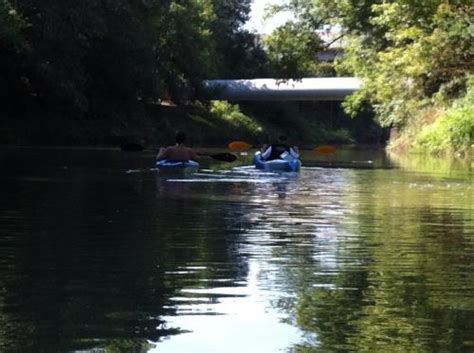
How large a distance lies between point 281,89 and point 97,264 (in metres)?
58.2

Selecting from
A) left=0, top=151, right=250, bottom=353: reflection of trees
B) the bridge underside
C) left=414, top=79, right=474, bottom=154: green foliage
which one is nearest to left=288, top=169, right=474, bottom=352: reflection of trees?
left=0, top=151, right=250, bottom=353: reflection of trees

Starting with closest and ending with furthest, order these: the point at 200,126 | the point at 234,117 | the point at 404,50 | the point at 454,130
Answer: the point at 454,130
the point at 404,50
the point at 200,126
the point at 234,117

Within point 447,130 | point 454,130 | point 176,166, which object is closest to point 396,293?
point 176,166

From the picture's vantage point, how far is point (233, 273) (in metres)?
8.36

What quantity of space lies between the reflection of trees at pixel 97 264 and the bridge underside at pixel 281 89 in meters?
47.9

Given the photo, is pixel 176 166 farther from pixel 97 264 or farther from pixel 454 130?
pixel 454 130

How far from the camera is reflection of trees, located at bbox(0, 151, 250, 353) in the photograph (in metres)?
6.11

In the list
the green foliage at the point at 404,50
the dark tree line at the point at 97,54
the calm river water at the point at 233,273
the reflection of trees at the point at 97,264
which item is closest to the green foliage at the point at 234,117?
the dark tree line at the point at 97,54

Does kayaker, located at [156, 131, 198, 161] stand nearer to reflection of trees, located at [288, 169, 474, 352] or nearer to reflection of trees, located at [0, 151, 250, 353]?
reflection of trees, located at [0, 151, 250, 353]

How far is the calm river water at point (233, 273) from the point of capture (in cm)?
604

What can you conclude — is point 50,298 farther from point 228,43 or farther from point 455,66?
point 228,43

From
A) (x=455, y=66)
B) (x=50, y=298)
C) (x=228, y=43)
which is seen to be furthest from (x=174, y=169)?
(x=228, y=43)

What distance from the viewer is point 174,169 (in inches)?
923

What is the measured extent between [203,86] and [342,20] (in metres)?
19.1
